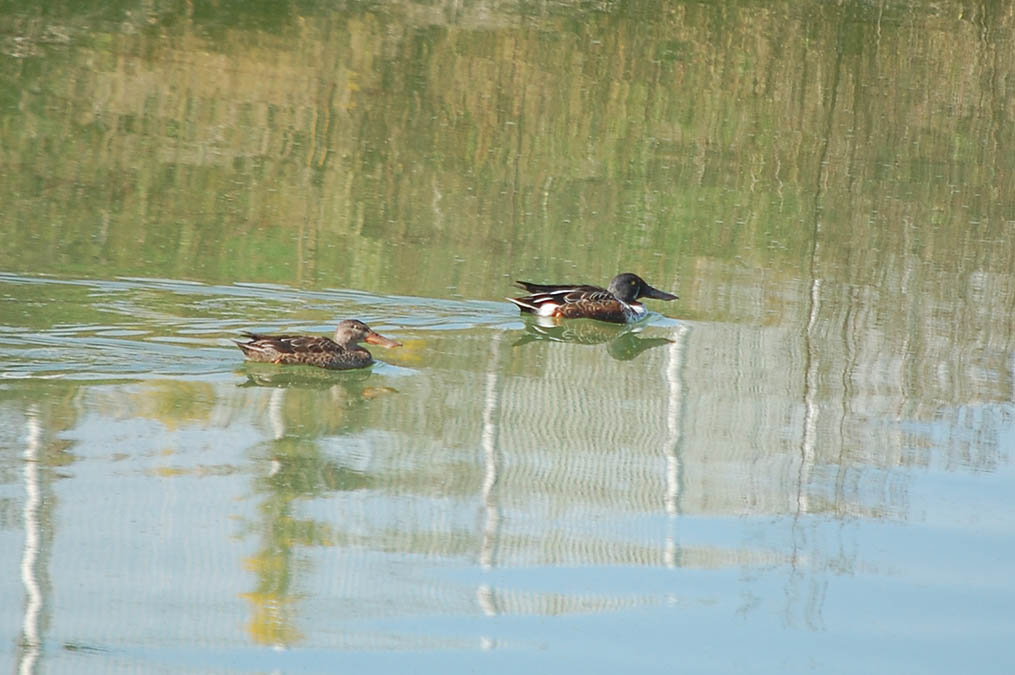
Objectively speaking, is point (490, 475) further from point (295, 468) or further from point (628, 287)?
point (628, 287)

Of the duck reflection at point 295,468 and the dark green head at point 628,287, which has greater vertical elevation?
the dark green head at point 628,287

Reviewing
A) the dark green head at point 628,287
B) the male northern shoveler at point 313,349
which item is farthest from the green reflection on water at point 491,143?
the male northern shoveler at point 313,349

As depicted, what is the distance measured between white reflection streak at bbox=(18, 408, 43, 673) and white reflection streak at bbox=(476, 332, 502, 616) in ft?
4.92

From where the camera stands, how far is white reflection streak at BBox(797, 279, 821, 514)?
24.0ft

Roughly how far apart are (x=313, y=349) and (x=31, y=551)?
108 inches

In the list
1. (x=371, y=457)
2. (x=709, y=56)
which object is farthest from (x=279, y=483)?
(x=709, y=56)

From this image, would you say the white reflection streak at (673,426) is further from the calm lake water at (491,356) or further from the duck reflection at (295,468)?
the duck reflection at (295,468)

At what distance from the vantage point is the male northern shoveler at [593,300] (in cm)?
1006

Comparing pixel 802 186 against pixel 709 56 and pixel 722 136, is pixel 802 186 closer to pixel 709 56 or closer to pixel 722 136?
pixel 722 136

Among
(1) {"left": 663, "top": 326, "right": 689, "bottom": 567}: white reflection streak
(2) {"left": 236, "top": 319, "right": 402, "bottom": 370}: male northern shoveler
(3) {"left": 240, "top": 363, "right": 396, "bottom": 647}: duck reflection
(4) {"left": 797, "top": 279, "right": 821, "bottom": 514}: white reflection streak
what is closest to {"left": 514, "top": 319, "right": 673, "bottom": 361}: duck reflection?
(1) {"left": 663, "top": 326, "right": 689, "bottom": 567}: white reflection streak

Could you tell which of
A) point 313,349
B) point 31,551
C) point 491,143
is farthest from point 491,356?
point 491,143

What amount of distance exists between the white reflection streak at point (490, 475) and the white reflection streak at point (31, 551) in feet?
4.92

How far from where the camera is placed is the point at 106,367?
27.4ft

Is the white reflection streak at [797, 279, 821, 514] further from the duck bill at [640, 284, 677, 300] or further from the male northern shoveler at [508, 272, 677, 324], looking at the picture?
the male northern shoveler at [508, 272, 677, 324]
